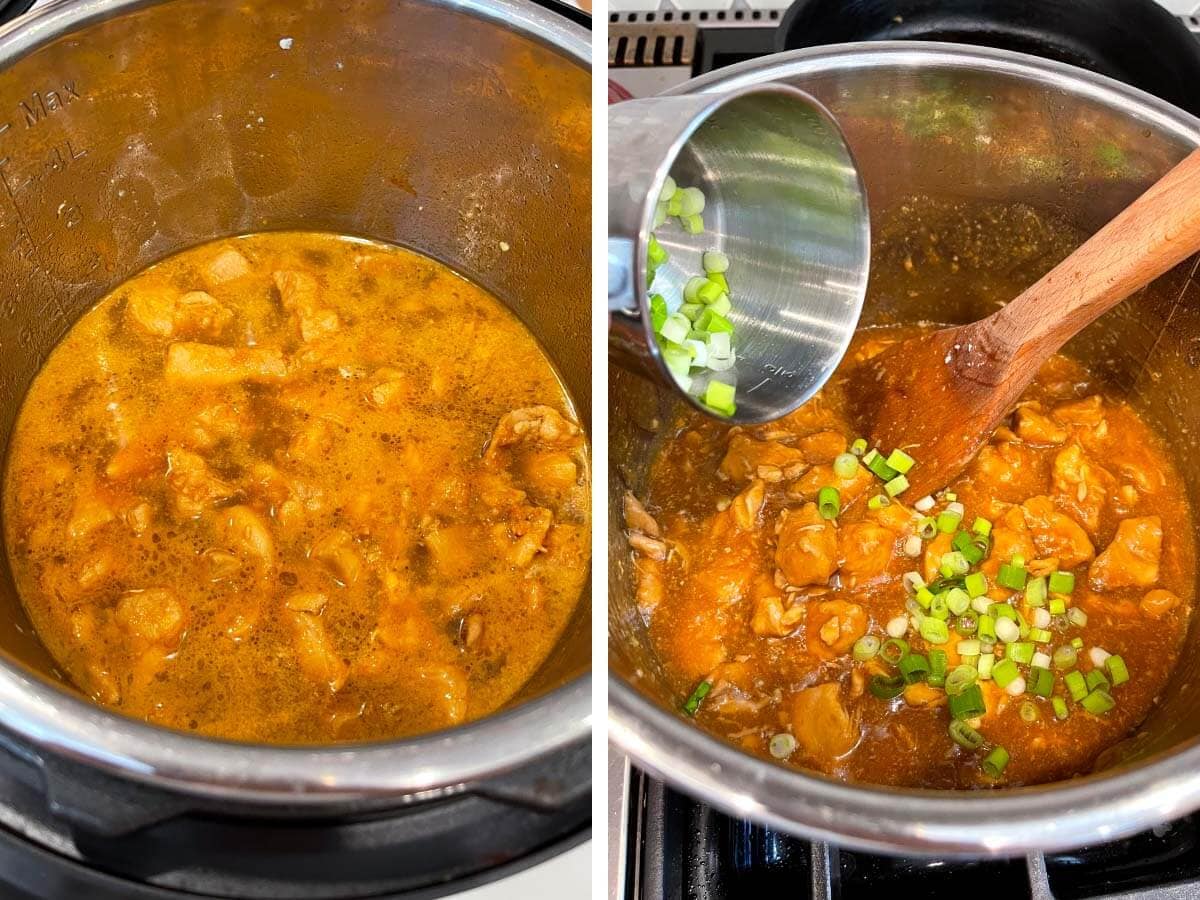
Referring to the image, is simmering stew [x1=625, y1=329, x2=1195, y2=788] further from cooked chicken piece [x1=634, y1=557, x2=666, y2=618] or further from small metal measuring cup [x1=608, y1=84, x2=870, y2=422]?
small metal measuring cup [x1=608, y1=84, x2=870, y2=422]

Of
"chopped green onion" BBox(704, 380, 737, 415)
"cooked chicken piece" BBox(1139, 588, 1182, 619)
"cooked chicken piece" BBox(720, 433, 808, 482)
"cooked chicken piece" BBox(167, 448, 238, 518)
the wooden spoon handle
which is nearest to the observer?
the wooden spoon handle

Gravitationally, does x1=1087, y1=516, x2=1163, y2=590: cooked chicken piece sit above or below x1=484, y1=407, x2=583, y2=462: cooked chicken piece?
above

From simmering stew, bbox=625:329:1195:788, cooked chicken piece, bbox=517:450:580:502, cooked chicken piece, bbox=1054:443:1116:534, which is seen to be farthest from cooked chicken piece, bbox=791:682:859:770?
cooked chicken piece, bbox=517:450:580:502

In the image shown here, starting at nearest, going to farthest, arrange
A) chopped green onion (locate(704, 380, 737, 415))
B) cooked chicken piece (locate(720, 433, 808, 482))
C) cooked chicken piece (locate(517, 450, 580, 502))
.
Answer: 1. chopped green onion (locate(704, 380, 737, 415))
2. cooked chicken piece (locate(720, 433, 808, 482))
3. cooked chicken piece (locate(517, 450, 580, 502))

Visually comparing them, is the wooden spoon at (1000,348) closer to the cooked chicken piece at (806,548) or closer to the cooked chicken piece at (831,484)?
the cooked chicken piece at (831,484)

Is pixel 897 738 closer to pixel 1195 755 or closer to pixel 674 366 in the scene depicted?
pixel 1195 755

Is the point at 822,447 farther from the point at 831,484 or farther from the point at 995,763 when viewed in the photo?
the point at 995,763
